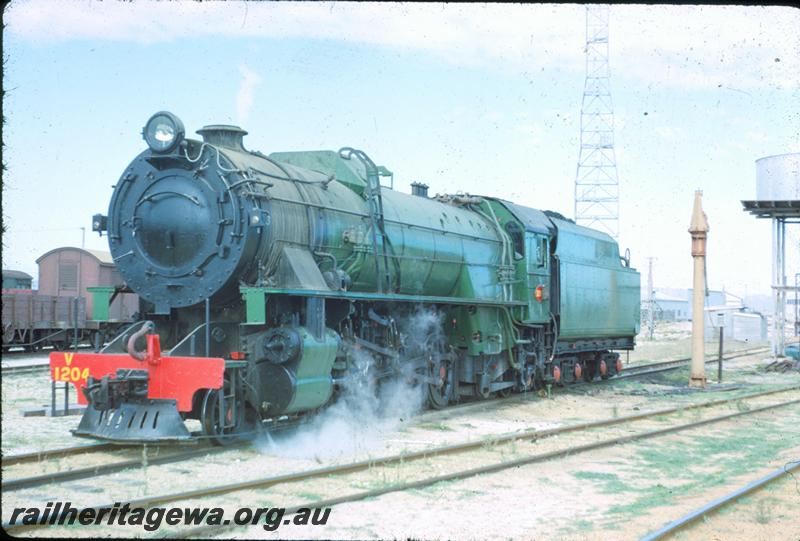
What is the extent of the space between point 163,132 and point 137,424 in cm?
362

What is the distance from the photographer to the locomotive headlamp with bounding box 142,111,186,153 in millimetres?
10102

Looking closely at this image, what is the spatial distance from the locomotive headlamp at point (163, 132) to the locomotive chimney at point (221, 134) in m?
0.85

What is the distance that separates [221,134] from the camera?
1107cm

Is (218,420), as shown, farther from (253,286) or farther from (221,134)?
(221,134)

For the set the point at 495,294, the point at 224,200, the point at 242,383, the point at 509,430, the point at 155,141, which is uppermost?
the point at 155,141

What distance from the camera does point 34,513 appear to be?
6.47 meters

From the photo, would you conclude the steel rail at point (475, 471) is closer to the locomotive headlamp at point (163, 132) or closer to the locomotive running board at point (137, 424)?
the locomotive running board at point (137, 424)

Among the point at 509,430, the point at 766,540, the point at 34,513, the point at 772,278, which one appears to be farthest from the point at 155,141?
the point at 772,278

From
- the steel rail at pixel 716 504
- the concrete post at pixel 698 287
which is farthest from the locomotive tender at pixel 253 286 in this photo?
the concrete post at pixel 698 287

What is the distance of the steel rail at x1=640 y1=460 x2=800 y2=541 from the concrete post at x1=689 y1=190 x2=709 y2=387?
11669 mm

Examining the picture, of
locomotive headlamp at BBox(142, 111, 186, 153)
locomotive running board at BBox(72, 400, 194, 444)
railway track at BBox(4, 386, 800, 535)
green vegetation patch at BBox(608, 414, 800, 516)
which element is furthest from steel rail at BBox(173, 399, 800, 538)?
locomotive headlamp at BBox(142, 111, 186, 153)

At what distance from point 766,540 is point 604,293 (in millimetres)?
14600

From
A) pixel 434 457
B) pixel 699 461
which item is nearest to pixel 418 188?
pixel 434 457

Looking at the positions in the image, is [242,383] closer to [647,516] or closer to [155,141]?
[155,141]
